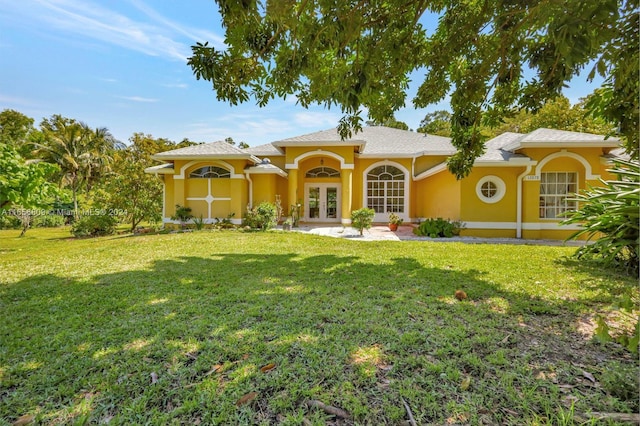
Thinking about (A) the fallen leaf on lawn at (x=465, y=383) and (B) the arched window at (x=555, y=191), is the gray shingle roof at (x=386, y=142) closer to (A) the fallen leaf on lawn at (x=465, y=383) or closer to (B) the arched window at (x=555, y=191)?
(B) the arched window at (x=555, y=191)

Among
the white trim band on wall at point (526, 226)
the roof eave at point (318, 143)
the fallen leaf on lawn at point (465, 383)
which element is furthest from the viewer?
the roof eave at point (318, 143)

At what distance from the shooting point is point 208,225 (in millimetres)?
14359

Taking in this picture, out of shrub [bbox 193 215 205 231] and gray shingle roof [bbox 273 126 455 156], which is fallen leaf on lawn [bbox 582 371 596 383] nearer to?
gray shingle roof [bbox 273 126 455 156]

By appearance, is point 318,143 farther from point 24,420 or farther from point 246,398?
point 24,420

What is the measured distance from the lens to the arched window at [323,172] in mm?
17234

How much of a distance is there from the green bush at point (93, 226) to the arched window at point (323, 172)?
10738mm

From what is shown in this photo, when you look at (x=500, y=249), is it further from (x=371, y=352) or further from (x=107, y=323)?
(x=107, y=323)

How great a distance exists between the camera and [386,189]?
17.2m

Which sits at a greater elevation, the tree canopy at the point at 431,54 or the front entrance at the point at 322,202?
the tree canopy at the point at 431,54

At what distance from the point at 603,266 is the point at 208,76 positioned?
26.0 ft

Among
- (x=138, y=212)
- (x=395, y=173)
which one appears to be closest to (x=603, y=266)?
(x=395, y=173)

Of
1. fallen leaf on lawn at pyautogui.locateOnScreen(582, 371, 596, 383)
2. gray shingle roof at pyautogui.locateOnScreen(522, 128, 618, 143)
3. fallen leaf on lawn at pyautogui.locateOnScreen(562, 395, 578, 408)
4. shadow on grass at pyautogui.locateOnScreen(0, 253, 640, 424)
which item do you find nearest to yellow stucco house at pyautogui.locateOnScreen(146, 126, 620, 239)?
gray shingle roof at pyautogui.locateOnScreen(522, 128, 618, 143)

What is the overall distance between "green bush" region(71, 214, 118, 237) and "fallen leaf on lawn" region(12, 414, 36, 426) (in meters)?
15.4

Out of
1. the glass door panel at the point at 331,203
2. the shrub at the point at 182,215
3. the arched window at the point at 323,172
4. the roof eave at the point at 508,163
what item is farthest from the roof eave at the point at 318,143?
the shrub at the point at 182,215
